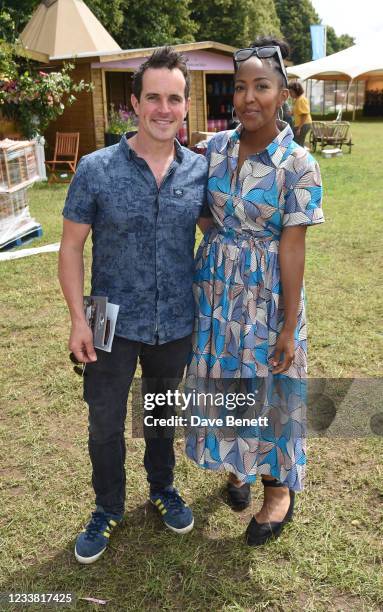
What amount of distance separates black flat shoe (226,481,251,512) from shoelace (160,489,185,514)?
0.26m

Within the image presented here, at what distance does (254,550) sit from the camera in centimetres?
238

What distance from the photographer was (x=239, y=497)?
2643 mm

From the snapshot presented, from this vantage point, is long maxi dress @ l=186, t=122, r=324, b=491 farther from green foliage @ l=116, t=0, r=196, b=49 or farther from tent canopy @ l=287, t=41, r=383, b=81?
green foliage @ l=116, t=0, r=196, b=49

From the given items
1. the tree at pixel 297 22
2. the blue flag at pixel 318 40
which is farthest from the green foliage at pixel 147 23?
the tree at pixel 297 22

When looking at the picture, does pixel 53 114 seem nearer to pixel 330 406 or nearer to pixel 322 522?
pixel 330 406

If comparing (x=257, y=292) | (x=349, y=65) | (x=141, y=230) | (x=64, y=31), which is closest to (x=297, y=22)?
(x=349, y=65)

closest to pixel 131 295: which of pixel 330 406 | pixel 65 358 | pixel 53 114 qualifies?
pixel 330 406

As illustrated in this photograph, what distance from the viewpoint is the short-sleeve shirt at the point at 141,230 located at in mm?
1929

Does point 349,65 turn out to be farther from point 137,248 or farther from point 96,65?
point 137,248

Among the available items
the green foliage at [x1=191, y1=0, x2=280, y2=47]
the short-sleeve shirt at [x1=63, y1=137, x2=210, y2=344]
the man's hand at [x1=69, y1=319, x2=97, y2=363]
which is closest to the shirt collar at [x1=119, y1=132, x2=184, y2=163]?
the short-sleeve shirt at [x1=63, y1=137, x2=210, y2=344]

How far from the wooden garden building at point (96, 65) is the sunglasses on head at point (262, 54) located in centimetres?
1031

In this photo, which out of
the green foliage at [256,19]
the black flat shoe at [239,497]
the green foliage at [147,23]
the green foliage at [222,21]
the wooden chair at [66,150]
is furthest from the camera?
the green foliage at [256,19]

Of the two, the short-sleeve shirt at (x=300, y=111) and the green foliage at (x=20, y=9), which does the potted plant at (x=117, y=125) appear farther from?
the green foliage at (x=20, y=9)

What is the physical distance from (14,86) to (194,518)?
8.45m
